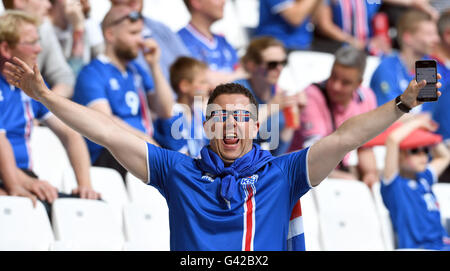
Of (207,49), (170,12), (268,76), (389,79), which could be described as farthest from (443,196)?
(170,12)

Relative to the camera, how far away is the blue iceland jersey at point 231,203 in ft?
8.20

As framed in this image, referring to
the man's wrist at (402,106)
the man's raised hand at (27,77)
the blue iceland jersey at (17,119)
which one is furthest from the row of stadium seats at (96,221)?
the man's wrist at (402,106)

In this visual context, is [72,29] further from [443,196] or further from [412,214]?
[443,196]

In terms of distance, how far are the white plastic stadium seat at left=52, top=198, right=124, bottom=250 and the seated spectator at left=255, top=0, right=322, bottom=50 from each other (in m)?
2.52

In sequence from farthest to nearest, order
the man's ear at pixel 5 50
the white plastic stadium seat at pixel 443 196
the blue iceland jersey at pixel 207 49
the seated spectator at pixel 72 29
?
the blue iceland jersey at pixel 207 49
the white plastic stadium seat at pixel 443 196
the seated spectator at pixel 72 29
the man's ear at pixel 5 50

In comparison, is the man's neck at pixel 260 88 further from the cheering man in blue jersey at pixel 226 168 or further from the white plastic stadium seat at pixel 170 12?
the cheering man in blue jersey at pixel 226 168

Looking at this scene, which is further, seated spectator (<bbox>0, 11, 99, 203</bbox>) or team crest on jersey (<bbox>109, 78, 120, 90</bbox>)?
team crest on jersey (<bbox>109, 78, 120, 90</bbox>)

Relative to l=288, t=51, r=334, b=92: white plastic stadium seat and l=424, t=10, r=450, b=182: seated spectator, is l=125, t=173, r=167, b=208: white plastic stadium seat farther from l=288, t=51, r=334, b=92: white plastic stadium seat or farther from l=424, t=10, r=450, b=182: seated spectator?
l=424, t=10, r=450, b=182: seated spectator

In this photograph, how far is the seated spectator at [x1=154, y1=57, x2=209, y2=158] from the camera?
14.9 ft

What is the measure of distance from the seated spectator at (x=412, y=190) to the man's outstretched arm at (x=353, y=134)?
2.19m

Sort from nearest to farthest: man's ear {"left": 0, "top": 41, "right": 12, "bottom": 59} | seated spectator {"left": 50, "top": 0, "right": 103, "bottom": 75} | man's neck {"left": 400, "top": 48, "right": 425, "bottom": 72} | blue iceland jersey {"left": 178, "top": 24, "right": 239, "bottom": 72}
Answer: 1. man's ear {"left": 0, "top": 41, "right": 12, "bottom": 59}
2. seated spectator {"left": 50, "top": 0, "right": 103, "bottom": 75}
3. blue iceland jersey {"left": 178, "top": 24, "right": 239, "bottom": 72}
4. man's neck {"left": 400, "top": 48, "right": 425, "bottom": 72}

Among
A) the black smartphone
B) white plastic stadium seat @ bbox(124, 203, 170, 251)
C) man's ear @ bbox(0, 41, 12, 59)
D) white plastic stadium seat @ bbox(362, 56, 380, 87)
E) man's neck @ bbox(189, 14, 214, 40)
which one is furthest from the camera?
white plastic stadium seat @ bbox(362, 56, 380, 87)

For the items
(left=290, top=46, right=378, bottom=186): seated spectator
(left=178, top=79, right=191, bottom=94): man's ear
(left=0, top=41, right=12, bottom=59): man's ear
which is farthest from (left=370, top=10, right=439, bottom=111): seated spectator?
(left=0, top=41, right=12, bottom=59): man's ear

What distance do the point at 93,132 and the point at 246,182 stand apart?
550 mm
